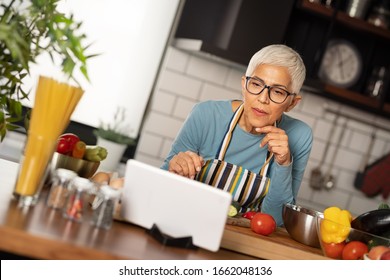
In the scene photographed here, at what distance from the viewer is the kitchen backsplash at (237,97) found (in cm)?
357

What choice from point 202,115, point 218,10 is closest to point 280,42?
point 218,10

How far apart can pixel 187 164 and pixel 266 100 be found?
473 millimetres

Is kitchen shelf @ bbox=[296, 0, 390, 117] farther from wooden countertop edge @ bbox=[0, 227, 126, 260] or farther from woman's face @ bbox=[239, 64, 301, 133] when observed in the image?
wooden countertop edge @ bbox=[0, 227, 126, 260]

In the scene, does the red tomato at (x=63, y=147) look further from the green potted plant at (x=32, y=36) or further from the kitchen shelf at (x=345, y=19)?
the kitchen shelf at (x=345, y=19)

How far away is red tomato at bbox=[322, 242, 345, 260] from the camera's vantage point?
69.5 inches

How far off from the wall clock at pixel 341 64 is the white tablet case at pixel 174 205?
8.65 ft

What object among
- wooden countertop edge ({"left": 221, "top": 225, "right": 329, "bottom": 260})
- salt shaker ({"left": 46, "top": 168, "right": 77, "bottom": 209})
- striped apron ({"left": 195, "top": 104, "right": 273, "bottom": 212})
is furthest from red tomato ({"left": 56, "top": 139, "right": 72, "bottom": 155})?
striped apron ({"left": 195, "top": 104, "right": 273, "bottom": 212})

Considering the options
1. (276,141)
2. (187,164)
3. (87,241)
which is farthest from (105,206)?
(276,141)

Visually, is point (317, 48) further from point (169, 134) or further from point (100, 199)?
point (100, 199)

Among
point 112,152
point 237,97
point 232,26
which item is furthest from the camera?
point 237,97

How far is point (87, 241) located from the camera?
1.26 metres

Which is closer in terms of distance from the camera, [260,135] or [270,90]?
[270,90]

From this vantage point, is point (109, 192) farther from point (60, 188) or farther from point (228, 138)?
point (228, 138)

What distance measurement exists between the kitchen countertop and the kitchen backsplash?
74.8 inches
